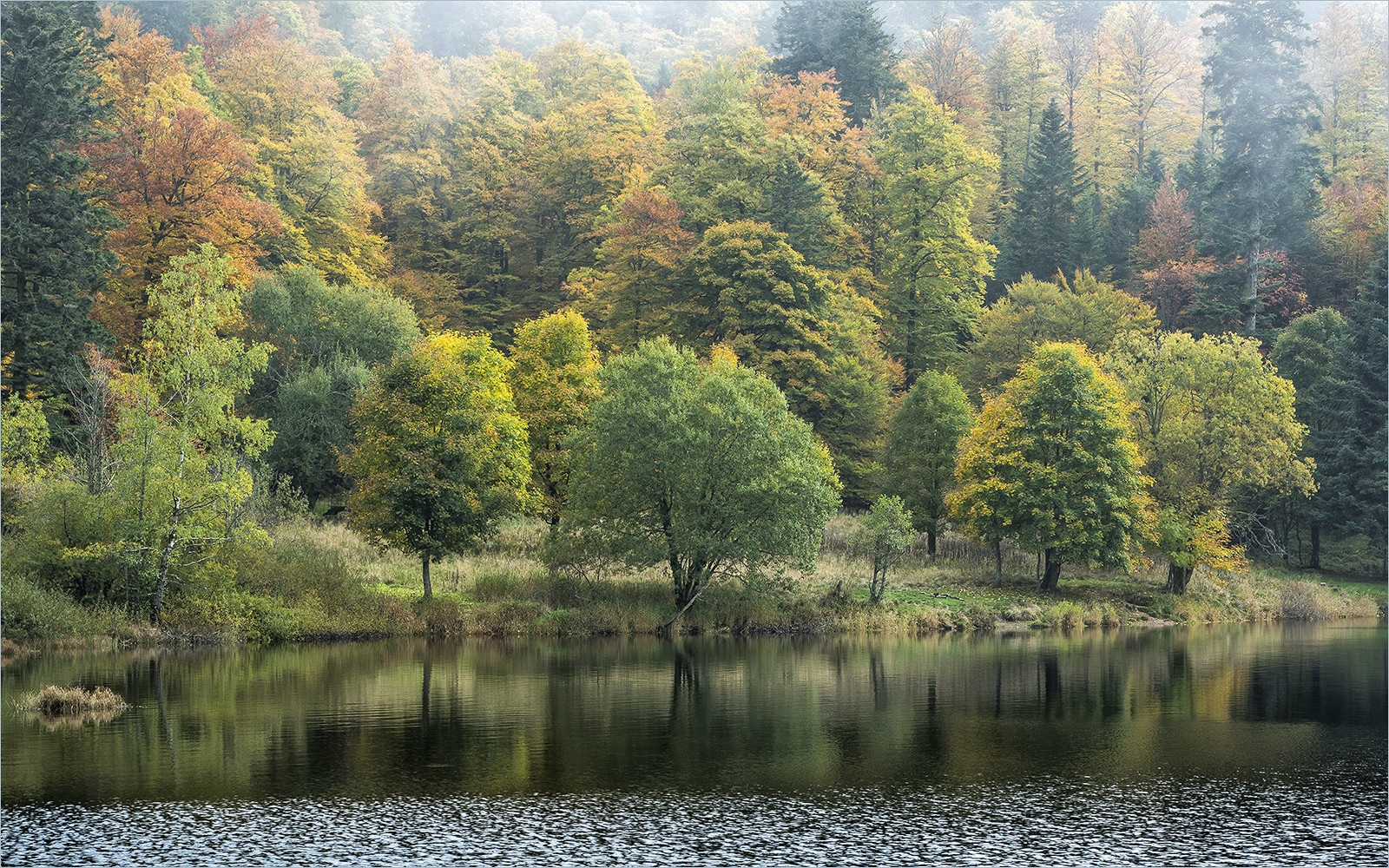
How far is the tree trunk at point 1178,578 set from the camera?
60094mm

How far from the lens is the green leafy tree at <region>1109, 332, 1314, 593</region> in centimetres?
6241

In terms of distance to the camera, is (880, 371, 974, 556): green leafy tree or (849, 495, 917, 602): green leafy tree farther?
(880, 371, 974, 556): green leafy tree

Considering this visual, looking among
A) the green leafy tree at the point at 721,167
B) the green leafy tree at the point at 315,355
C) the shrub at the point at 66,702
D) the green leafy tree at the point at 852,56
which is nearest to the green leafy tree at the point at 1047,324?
the green leafy tree at the point at 721,167

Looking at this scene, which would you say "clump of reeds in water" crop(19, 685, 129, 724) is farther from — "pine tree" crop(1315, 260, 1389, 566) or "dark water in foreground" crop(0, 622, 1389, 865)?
"pine tree" crop(1315, 260, 1389, 566)

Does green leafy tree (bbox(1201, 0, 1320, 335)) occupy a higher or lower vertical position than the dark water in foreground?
higher

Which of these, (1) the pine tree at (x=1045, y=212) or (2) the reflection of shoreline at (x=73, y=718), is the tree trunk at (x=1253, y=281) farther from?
(2) the reflection of shoreline at (x=73, y=718)

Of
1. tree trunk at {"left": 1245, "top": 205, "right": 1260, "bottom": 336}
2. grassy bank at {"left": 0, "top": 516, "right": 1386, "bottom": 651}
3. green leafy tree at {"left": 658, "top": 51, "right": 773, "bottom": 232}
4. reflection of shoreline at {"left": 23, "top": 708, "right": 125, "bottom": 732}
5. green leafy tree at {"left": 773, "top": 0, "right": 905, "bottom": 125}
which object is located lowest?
reflection of shoreline at {"left": 23, "top": 708, "right": 125, "bottom": 732}

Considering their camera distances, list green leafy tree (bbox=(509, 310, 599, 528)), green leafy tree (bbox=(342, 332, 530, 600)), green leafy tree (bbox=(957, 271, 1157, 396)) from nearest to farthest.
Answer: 1. green leafy tree (bbox=(342, 332, 530, 600))
2. green leafy tree (bbox=(509, 310, 599, 528))
3. green leafy tree (bbox=(957, 271, 1157, 396))

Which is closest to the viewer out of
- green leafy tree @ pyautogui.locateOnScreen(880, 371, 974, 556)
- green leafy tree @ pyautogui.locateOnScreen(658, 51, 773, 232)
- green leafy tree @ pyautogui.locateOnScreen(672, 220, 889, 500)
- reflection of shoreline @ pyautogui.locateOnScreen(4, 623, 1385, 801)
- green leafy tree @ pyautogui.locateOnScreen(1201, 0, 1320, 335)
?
reflection of shoreline @ pyautogui.locateOnScreen(4, 623, 1385, 801)

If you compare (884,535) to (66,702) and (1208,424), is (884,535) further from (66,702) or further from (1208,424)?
(66,702)

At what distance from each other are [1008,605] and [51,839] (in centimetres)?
4273

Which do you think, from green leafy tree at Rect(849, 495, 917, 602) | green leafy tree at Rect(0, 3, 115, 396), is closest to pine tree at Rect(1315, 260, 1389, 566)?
green leafy tree at Rect(849, 495, 917, 602)

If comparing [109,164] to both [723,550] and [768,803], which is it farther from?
[768,803]

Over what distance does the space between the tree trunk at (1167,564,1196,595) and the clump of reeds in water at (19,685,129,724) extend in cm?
4817
